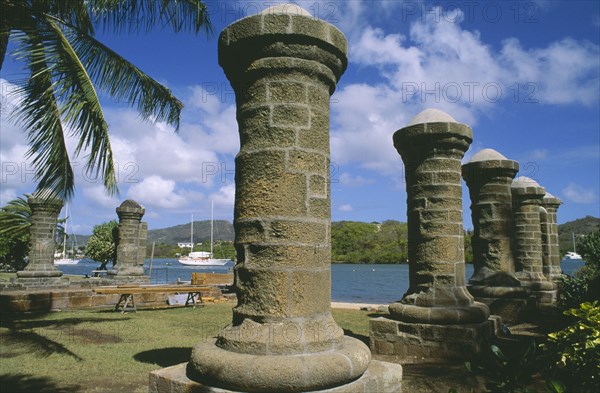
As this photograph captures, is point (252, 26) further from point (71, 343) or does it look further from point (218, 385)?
point (71, 343)

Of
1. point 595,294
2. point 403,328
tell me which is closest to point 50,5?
point 403,328

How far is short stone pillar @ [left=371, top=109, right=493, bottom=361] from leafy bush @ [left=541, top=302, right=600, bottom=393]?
10.1 ft

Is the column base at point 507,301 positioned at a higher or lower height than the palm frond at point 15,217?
lower

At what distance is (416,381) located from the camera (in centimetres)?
488

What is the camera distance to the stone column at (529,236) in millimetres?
11102

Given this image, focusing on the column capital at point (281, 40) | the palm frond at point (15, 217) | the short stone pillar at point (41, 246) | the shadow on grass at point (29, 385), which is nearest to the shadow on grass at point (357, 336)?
the shadow on grass at point (29, 385)

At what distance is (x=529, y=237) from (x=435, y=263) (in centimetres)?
624

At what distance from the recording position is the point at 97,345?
23.9ft

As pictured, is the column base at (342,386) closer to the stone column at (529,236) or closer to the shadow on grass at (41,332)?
the shadow on grass at (41,332)

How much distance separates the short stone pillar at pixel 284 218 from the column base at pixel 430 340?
305 centimetres

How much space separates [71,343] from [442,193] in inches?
259

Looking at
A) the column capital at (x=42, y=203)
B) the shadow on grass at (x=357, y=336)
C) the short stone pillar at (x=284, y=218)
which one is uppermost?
the column capital at (x=42, y=203)

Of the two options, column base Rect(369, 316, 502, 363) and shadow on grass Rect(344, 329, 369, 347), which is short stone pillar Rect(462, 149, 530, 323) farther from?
shadow on grass Rect(344, 329, 369, 347)

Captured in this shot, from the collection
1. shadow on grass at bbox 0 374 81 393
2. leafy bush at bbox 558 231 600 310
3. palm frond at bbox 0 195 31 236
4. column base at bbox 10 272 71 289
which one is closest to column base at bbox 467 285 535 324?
leafy bush at bbox 558 231 600 310
